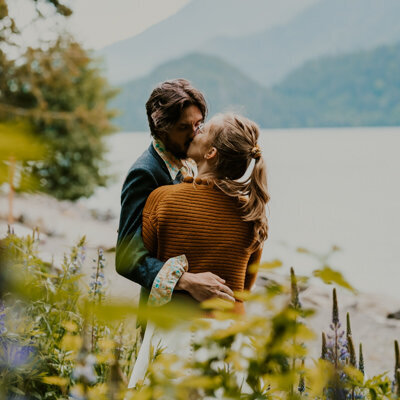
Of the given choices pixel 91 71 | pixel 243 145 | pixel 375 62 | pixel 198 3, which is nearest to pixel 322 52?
pixel 375 62

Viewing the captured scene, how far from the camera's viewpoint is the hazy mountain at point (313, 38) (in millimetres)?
73625

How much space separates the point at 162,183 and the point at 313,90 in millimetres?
66406

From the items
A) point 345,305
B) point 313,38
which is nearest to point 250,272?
point 345,305

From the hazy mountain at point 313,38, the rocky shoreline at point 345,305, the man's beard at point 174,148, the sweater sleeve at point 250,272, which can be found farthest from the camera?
the hazy mountain at point 313,38

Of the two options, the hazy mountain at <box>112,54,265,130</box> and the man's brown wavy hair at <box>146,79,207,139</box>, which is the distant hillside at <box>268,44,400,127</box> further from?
the man's brown wavy hair at <box>146,79,207,139</box>

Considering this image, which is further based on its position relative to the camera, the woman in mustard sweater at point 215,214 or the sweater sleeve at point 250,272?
the sweater sleeve at point 250,272

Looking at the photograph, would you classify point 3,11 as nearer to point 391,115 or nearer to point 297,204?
point 297,204

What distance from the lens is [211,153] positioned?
1.78 metres

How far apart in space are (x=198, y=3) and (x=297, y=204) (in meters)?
105

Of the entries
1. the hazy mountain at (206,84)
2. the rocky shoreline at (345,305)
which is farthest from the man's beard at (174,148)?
the hazy mountain at (206,84)

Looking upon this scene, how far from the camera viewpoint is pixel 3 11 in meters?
7.55

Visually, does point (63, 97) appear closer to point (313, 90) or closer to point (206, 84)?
point (206, 84)

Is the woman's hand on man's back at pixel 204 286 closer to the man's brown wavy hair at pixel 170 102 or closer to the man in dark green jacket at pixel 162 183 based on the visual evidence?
the man in dark green jacket at pixel 162 183

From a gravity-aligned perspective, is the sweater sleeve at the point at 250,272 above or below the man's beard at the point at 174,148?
below
